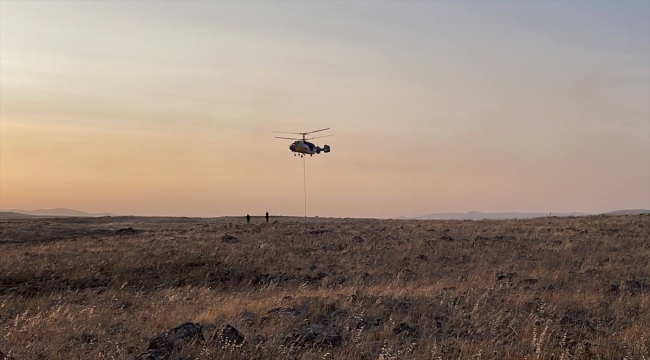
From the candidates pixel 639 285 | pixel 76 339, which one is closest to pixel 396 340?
pixel 76 339

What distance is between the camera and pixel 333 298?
40.0 ft

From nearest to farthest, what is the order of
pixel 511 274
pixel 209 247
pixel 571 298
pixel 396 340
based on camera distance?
pixel 396 340 < pixel 571 298 < pixel 511 274 < pixel 209 247

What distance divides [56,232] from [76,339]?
1433 inches

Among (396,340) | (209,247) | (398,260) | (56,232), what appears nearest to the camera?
(396,340)

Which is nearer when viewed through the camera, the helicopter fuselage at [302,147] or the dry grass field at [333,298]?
the dry grass field at [333,298]

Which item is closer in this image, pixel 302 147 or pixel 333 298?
pixel 333 298

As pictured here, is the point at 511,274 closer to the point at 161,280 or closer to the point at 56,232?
the point at 161,280

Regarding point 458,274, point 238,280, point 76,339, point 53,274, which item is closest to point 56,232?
point 53,274

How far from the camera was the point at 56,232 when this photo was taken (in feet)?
135

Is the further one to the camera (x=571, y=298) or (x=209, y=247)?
(x=209, y=247)

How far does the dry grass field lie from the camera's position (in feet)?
25.9

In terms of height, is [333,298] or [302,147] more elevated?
[302,147]

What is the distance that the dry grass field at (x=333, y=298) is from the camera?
7.90m

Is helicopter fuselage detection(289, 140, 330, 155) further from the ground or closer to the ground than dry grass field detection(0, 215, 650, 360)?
further from the ground
